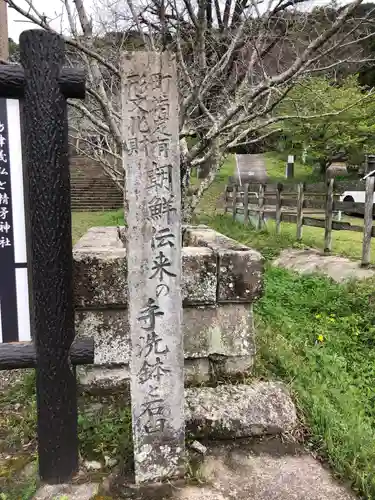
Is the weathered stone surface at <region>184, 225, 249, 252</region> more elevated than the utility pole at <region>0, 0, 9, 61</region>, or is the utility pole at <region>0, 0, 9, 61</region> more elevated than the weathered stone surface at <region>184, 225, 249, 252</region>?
the utility pole at <region>0, 0, 9, 61</region>

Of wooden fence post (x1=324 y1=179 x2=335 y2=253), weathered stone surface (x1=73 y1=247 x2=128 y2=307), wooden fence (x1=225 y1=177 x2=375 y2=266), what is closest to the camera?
weathered stone surface (x1=73 y1=247 x2=128 y2=307)

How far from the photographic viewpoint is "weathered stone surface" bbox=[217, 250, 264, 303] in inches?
100

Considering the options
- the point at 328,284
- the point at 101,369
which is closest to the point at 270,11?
the point at 328,284

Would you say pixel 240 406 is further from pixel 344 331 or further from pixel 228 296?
pixel 344 331

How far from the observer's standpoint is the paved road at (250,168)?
2066 cm

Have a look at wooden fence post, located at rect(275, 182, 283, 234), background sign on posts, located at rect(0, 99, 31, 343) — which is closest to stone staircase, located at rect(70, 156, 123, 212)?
wooden fence post, located at rect(275, 182, 283, 234)

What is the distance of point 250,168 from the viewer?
21.8m

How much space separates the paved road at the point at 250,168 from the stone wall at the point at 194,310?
17742 mm

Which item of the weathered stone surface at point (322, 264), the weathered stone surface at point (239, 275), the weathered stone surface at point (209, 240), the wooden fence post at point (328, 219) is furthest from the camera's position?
the wooden fence post at point (328, 219)

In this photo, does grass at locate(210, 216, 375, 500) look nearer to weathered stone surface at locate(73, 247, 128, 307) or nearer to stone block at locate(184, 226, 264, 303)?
stone block at locate(184, 226, 264, 303)

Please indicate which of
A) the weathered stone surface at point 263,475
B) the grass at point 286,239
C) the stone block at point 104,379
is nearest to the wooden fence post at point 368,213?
the grass at point 286,239

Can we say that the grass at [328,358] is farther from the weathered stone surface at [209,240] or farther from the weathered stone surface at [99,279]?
the weathered stone surface at [99,279]

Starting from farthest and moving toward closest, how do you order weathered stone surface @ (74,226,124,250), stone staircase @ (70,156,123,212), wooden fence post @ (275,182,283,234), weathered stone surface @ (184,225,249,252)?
stone staircase @ (70,156,123,212)
wooden fence post @ (275,182,283,234)
weathered stone surface @ (74,226,124,250)
weathered stone surface @ (184,225,249,252)

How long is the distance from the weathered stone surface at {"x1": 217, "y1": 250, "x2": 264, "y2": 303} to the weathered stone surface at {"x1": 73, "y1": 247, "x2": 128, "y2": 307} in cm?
56
